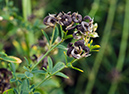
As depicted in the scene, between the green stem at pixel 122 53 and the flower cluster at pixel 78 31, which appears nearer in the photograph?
the flower cluster at pixel 78 31

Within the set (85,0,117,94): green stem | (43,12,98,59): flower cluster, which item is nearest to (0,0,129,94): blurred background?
(85,0,117,94): green stem

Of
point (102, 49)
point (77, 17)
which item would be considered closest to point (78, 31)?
point (77, 17)

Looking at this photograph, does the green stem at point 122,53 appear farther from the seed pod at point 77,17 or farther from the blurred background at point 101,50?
the seed pod at point 77,17

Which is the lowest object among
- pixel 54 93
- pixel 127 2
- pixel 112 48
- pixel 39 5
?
pixel 54 93

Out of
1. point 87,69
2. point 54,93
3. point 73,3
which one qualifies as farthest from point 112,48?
point 54,93

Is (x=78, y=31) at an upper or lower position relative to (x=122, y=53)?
lower

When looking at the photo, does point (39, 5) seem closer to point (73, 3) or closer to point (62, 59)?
point (73, 3)

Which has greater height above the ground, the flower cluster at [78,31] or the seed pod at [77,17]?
the seed pod at [77,17]

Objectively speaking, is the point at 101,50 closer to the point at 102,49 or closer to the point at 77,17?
the point at 102,49

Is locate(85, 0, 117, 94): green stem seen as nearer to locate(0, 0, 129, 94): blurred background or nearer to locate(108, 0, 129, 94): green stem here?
locate(0, 0, 129, 94): blurred background

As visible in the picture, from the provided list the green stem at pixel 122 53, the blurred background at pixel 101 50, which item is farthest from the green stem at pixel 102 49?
the green stem at pixel 122 53

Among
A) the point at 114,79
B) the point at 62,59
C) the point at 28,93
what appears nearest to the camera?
the point at 28,93
